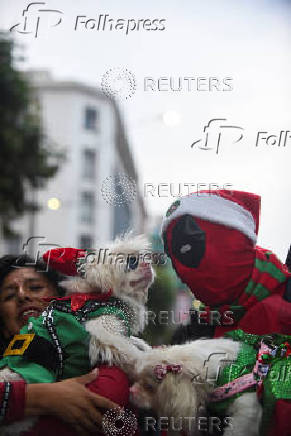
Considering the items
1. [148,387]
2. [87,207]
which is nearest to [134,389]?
[148,387]

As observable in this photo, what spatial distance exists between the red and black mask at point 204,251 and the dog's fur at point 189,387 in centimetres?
18

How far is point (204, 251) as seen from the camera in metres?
2.10

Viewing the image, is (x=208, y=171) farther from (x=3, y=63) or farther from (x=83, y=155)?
(x=3, y=63)

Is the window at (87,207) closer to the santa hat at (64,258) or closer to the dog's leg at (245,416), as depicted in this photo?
the santa hat at (64,258)

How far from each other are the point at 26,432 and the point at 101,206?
0.78 m

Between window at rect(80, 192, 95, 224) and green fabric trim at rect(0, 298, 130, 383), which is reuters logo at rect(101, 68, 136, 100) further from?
green fabric trim at rect(0, 298, 130, 383)

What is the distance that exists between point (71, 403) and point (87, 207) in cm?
64

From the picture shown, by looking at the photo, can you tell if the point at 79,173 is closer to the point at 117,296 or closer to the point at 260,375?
the point at 117,296

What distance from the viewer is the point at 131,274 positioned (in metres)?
2.13

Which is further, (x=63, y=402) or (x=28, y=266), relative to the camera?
(x=28, y=266)

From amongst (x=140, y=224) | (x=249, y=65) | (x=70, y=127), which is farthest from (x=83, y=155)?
(x=249, y=65)

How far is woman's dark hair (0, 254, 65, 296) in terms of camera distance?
210 cm

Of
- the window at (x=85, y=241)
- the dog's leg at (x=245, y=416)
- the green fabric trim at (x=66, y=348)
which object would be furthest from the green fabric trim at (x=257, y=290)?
the window at (x=85, y=241)

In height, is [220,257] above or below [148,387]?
above
